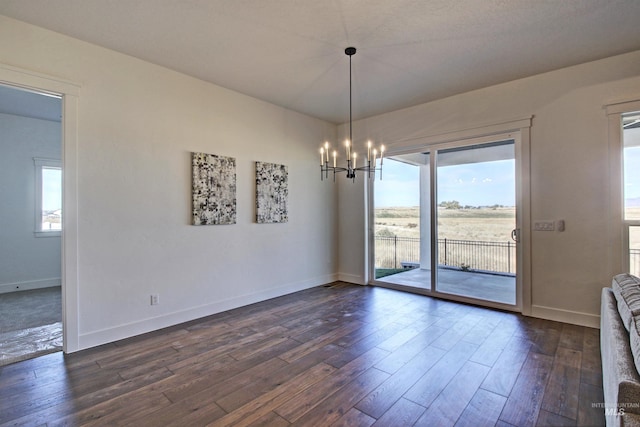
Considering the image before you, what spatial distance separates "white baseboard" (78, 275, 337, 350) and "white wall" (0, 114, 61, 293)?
346 cm

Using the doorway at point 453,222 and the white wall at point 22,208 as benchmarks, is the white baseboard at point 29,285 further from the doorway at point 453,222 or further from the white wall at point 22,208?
the doorway at point 453,222

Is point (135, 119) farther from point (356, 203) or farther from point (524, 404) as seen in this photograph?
point (524, 404)

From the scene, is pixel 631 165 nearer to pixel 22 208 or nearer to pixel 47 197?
pixel 47 197

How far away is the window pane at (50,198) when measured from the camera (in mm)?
5441

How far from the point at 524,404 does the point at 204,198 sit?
3.65m

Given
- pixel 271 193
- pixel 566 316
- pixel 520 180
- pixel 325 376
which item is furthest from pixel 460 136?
pixel 325 376

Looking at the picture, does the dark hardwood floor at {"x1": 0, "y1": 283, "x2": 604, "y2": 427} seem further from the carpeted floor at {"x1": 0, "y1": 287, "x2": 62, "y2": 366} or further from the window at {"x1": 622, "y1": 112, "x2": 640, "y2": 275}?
the window at {"x1": 622, "y1": 112, "x2": 640, "y2": 275}

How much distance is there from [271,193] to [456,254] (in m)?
2.92

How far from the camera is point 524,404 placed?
208 cm

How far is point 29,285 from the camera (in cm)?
522

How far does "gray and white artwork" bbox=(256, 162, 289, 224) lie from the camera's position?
14.7ft

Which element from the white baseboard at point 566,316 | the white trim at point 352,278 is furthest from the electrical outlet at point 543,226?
the white trim at point 352,278

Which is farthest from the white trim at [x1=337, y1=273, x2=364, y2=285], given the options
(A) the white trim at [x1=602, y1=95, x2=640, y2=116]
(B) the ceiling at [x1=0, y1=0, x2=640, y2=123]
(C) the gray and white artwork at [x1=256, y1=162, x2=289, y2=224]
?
(A) the white trim at [x1=602, y1=95, x2=640, y2=116]

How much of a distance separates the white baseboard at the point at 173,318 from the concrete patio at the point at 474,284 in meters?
2.07
